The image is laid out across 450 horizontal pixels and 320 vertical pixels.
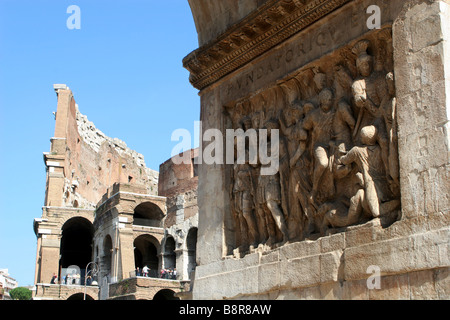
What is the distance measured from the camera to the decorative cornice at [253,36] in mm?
7176

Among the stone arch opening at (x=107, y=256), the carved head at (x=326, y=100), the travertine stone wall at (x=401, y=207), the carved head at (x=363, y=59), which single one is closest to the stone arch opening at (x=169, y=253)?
the stone arch opening at (x=107, y=256)

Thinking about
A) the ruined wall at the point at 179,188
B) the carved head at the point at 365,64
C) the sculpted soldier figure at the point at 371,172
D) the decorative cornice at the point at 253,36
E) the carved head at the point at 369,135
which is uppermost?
the ruined wall at the point at 179,188

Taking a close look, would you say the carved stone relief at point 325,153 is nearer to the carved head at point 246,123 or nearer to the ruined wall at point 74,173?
the carved head at point 246,123

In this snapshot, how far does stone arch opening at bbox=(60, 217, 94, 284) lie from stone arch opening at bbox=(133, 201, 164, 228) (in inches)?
217

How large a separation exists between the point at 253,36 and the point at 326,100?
169cm

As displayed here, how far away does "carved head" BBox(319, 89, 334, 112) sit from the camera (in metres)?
6.78

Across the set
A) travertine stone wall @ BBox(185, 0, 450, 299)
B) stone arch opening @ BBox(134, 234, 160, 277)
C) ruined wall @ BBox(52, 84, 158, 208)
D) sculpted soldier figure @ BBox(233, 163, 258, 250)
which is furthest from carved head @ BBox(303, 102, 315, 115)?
Result: ruined wall @ BBox(52, 84, 158, 208)

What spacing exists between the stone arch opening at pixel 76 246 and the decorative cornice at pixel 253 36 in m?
40.4

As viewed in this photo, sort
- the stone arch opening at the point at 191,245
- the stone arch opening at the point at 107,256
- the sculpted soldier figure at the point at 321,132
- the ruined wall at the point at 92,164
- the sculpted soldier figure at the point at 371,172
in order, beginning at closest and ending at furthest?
1. the sculpted soldier figure at the point at 371,172
2. the sculpted soldier figure at the point at 321,132
3. the stone arch opening at the point at 191,245
4. the stone arch opening at the point at 107,256
5. the ruined wall at the point at 92,164

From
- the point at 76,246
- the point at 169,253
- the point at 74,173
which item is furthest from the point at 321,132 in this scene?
the point at 76,246

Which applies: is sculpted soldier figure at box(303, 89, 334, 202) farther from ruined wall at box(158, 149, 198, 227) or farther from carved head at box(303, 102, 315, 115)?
ruined wall at box(158, 149, 198, 227)
